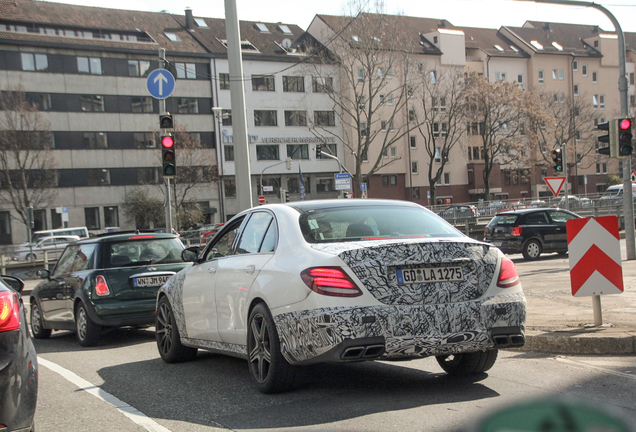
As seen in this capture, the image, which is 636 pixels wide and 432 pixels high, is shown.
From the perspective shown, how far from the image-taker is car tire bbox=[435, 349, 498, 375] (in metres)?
6.02

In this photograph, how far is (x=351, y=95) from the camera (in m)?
66.7

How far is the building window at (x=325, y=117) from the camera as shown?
69.7 metres

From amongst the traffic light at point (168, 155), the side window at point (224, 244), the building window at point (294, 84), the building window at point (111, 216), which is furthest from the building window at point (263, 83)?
the side window at point (224, 244)

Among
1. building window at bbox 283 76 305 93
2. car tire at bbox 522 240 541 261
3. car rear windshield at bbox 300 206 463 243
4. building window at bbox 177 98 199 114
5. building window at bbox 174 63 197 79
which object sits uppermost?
building window at bbox 174 63 197 79

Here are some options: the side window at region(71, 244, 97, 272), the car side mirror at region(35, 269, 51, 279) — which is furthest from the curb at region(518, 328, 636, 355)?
the car side mirror at region(35, 269, 51, 279)

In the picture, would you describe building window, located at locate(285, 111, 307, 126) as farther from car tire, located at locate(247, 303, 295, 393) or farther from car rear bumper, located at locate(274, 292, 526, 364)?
car rear bumper, located at locate(274, 292, 526, 364)

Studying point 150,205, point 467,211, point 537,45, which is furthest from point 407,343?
point 537,45

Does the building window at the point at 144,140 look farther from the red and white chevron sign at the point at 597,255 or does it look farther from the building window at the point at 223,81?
the red and white chevron sign at the point at 597,255

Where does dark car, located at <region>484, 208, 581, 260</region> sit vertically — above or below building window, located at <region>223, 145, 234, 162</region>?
below

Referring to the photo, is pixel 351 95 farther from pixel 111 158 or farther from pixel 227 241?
pixel 227 241

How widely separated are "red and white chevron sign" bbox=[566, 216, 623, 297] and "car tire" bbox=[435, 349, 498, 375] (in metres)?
2.20

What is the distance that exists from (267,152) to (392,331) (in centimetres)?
6335

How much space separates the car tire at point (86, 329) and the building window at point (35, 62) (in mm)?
52102

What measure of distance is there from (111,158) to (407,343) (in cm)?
5928
